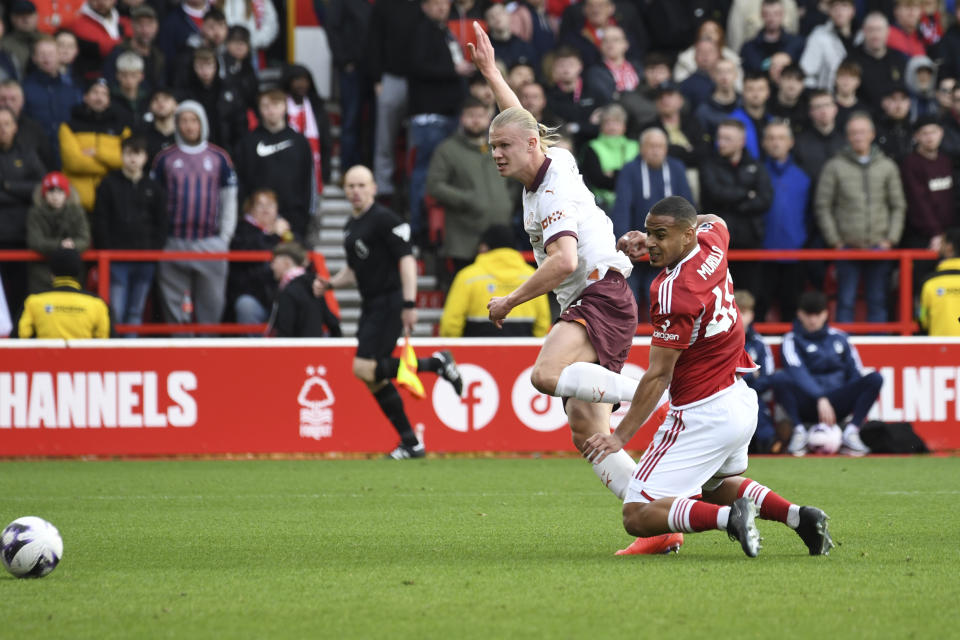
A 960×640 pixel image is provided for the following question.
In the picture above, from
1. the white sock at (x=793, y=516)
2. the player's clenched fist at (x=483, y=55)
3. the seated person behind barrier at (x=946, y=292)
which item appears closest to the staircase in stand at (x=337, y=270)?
the seated person behind barrier at (x=946, y=292)

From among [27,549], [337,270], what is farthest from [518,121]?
[337,270]

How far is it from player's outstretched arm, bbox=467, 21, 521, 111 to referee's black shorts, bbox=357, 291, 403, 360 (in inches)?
162

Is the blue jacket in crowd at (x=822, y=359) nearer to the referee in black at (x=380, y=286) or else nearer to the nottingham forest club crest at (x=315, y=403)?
the referee in black at (x=380, y=286)

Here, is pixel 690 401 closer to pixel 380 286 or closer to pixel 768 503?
pixel 768 503

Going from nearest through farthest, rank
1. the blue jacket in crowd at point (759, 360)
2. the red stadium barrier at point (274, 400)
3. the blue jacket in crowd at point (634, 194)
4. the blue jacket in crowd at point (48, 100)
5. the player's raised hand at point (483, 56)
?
the player's raised hand at point (483, 56)
the red stadium barrier at point (274, 400)
the blue jacket in crowd at point (759, 360)
the blue jacket in crowd at point (634, 194)
the blue jacket in crowd at point (48, 100)

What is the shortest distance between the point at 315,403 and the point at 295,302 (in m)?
1.05

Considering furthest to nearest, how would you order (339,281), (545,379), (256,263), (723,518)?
(256,263) < (339,281) < (545,379) < (723,518)

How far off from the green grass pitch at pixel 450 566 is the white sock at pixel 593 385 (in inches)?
28.5

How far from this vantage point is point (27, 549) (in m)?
5.82

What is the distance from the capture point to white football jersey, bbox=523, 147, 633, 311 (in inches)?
272

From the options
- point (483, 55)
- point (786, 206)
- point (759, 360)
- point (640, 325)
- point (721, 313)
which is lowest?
point (759, 360)

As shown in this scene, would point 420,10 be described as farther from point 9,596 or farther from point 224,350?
point 9,596

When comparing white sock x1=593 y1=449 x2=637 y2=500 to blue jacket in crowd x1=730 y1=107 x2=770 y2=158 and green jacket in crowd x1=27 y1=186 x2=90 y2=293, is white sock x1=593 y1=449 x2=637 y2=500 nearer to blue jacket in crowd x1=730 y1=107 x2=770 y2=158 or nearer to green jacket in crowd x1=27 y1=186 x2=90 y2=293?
green jacket in crowd x1=27 y1=186 x2=90 y2=293

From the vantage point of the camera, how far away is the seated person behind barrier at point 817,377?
1273cm
